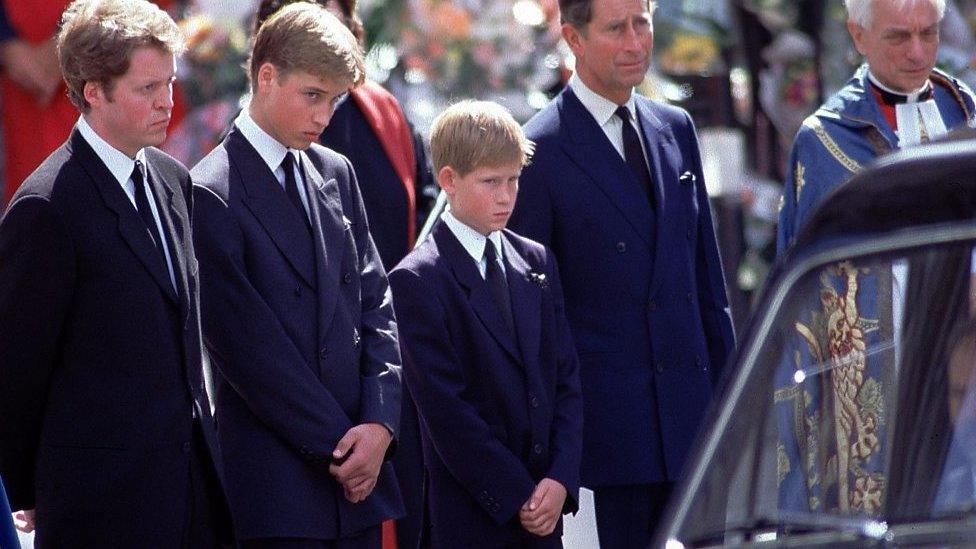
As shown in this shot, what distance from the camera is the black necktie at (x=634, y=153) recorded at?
5.43m

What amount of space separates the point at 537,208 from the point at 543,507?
0.95 m

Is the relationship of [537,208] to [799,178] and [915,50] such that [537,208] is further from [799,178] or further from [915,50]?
[915,50]

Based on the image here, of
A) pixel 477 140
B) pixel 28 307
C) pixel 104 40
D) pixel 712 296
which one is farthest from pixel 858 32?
pixel 28 307

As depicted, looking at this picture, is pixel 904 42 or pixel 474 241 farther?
pixel 904 42

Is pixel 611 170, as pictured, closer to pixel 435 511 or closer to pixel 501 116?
pixel 501 116

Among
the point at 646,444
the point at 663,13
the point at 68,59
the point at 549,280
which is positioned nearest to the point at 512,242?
the point at 549,280

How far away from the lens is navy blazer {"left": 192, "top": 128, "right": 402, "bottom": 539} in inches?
182

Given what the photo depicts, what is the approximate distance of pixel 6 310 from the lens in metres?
4.20

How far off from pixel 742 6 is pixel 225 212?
6281 mm

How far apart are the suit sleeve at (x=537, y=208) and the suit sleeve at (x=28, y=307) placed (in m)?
1.54

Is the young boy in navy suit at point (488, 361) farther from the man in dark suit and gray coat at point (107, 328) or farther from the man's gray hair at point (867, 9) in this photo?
the man's gray hair at point (867, 9)

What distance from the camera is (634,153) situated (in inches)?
215

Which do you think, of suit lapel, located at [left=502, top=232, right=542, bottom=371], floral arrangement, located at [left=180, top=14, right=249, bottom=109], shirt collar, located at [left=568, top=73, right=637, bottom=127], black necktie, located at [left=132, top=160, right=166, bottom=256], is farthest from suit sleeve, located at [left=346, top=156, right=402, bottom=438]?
floral arrangement, located at [left=180, top=14, right=249, bottom=109]

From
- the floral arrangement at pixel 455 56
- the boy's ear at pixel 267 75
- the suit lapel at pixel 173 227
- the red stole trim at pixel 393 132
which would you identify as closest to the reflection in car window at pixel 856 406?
the suit lapel at pixel 173 227
